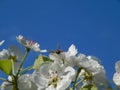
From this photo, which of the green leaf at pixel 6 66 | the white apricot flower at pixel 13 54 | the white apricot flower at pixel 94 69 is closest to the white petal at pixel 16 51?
the white apricot flower at pixel 13 54

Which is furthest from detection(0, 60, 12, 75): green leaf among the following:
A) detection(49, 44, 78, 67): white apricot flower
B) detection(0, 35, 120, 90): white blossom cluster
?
detection(49, 44, 78, 67): white apricot flower

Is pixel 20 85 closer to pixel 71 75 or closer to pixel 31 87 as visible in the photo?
pixel 31 87

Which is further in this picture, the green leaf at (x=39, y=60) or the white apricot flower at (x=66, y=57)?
the green leaf at (x=39, y=60)

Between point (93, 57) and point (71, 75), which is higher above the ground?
point (93, 57)

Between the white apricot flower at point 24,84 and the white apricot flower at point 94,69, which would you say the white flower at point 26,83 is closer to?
the white apricot flower at point 24,84

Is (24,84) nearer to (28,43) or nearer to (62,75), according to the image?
(62,75)

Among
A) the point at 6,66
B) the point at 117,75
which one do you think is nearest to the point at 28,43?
the point at 6,66

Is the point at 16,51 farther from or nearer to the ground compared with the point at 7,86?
farther from the ground

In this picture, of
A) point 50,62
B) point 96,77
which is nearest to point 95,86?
point 96,77
